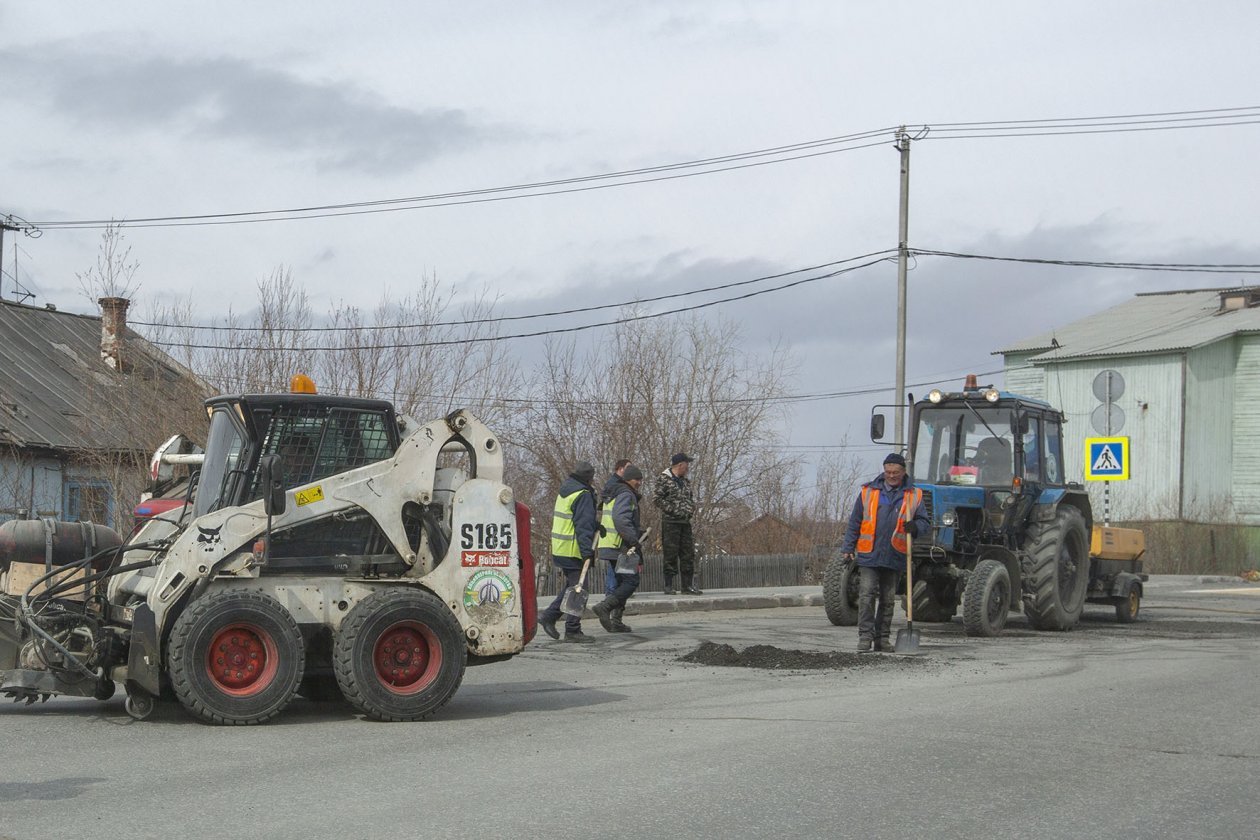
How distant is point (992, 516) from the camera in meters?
15.8

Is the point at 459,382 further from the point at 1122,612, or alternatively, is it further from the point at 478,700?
the point at 478,700

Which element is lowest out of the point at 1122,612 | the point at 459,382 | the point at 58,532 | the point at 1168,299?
the point at 1122,612

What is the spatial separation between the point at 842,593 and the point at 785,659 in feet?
13.0

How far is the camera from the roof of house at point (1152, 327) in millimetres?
47719

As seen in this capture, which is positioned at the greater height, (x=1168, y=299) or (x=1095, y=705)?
(x=1168, y=299)

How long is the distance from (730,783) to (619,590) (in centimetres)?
796

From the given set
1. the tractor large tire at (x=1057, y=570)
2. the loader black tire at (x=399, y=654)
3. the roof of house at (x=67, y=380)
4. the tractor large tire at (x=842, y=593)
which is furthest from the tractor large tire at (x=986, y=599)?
the roof of house at (x=67, y=380)

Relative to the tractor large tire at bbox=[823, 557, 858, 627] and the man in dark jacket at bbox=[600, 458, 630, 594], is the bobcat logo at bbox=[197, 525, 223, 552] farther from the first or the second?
the tractor large tire at bbox=[823, 557, 858, 627]

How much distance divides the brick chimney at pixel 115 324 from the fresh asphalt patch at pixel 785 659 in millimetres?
12974

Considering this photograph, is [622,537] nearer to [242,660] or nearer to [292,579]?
[292,579]

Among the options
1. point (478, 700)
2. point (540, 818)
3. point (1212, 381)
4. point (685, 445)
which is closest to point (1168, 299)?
point (1212, 381)

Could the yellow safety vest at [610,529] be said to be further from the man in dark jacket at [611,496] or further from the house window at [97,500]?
the house window at [97,500]

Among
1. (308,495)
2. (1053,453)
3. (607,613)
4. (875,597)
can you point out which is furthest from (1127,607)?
(308,495)

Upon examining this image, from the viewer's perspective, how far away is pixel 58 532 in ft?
31.0
